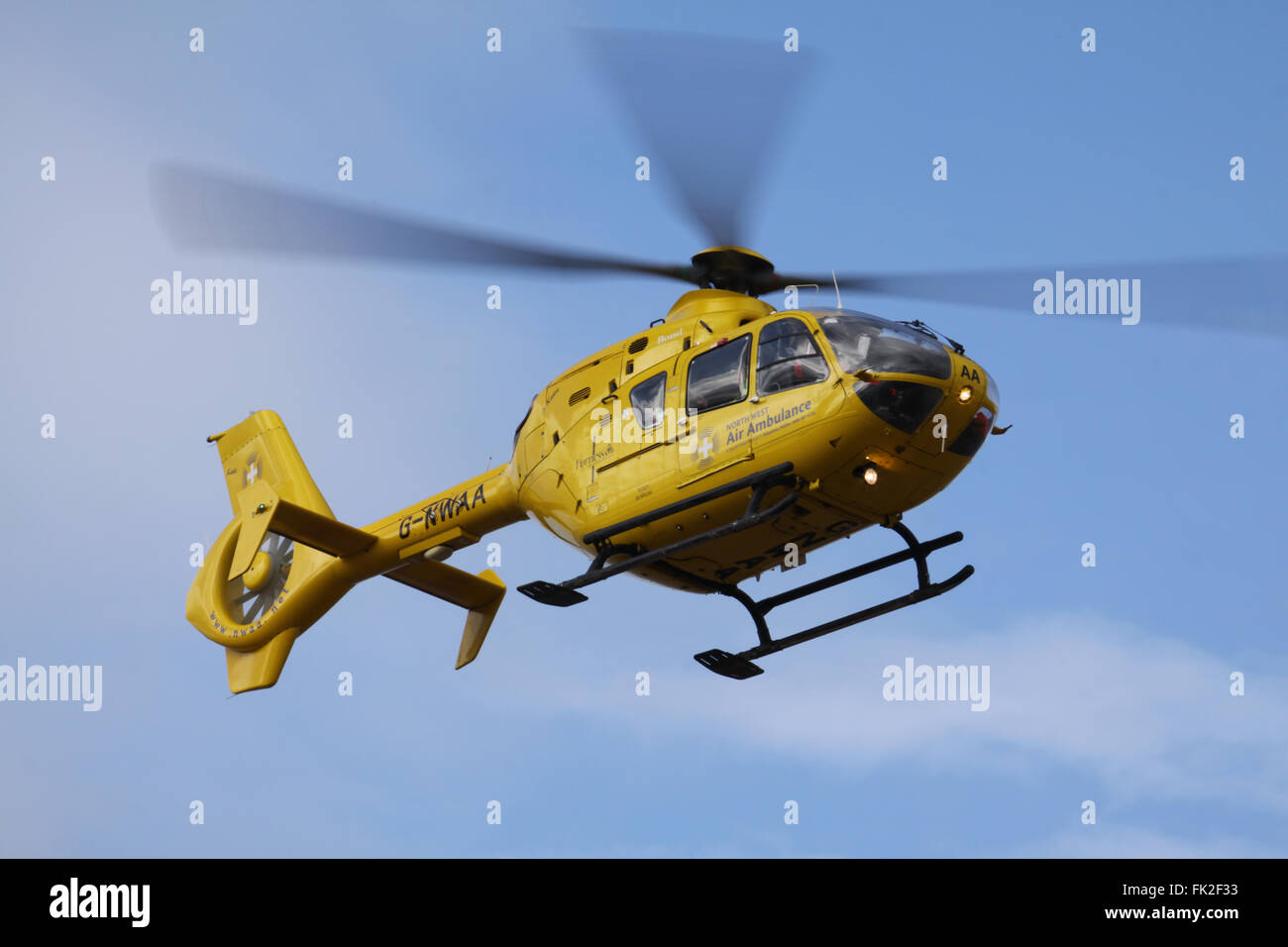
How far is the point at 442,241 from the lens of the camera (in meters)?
17.1

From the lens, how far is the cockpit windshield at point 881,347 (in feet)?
49.3

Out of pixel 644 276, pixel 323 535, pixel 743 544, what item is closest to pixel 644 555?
pixel 743 544

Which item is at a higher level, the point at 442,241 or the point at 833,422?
the point at 442,241

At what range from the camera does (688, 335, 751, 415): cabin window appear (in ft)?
51.2

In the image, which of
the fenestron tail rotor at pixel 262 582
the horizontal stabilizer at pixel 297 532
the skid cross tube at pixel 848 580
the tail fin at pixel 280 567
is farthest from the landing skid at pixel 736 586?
the fenestron tail rotor at pixel 262 582

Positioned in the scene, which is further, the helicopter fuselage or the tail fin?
the tail fin

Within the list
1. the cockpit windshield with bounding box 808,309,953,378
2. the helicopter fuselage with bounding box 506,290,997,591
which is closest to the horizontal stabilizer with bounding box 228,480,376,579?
the helicopter fuselage with bounding box 506,290,997,591

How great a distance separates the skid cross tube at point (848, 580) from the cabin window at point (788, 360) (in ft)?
6.45

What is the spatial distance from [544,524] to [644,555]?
6.61ft

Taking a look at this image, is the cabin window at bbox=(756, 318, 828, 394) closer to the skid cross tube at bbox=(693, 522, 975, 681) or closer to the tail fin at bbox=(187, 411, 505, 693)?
the skid cross tube at bbox=(693, 522, 975, 681)

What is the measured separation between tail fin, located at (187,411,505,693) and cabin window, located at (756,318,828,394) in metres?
4.33

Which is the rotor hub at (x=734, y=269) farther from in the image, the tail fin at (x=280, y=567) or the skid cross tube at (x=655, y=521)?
the tail fin at (x=280, y=567)

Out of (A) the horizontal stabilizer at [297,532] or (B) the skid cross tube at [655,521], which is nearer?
(B) the skid cross tube at [655,521]

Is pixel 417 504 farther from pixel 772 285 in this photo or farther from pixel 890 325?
pixel 890 325
